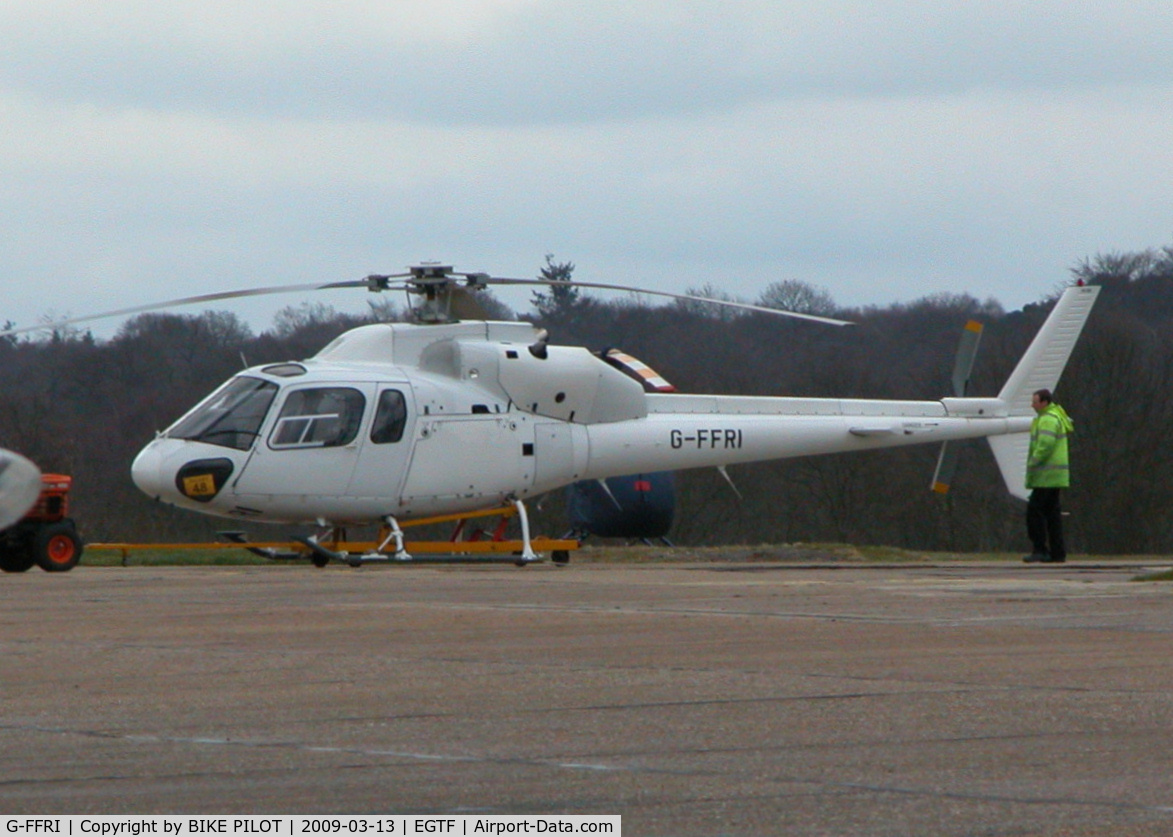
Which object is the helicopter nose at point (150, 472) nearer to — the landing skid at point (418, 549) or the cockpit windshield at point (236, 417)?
the cockpit windshield at point (236, 417)

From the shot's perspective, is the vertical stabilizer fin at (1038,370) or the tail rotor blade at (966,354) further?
the vertical stabilizer fin at (1038,370)

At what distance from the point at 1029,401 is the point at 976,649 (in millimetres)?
14096

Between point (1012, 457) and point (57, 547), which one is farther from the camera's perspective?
point (1012, 457)

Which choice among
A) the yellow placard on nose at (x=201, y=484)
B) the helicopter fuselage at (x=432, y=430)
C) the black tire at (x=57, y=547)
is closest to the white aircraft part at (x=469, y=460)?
the helicopter fuselage at (x=432, y=430)

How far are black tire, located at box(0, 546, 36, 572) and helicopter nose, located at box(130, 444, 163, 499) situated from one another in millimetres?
1767

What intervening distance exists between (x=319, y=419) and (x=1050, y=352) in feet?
29.8

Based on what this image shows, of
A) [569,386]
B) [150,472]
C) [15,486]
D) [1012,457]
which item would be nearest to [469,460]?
[569,386]

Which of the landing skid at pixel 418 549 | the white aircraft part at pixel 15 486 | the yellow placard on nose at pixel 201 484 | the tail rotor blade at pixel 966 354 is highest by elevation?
the tail rotor blade at pixel 966 354

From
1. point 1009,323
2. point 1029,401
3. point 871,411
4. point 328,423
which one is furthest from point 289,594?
point 1009,323

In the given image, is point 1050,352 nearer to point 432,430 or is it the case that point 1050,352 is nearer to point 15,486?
point 432,430

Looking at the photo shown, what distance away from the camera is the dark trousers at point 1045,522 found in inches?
724

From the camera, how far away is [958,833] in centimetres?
439

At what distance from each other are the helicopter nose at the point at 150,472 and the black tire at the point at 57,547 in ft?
4.44

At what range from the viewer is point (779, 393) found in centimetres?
5566
